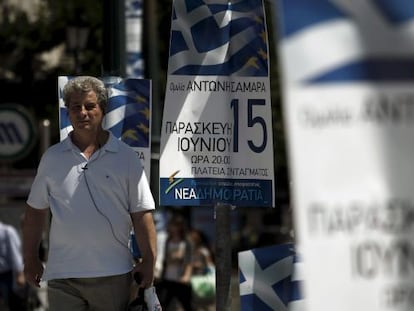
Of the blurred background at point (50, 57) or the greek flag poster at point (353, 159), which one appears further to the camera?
the blurred background at point (50, 57)

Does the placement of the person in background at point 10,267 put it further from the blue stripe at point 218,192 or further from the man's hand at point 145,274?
the man's hand at point 145,274

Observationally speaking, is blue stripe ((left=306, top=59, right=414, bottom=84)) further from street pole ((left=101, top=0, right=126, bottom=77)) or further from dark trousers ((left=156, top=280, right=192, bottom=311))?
dark trousers ((left=156, top=280, right=192, bottom=311))

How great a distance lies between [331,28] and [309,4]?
3.6 inches

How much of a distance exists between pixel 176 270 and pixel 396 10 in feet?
39.3

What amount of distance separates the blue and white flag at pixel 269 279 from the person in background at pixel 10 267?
7656mm

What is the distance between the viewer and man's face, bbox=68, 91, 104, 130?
6.71 m

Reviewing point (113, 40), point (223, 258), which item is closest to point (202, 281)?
point (113, 40)

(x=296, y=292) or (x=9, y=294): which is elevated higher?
(x=296, y=292)

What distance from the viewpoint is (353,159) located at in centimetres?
346

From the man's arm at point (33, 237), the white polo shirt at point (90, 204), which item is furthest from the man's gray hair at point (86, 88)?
the man's arm at point (33, 237)

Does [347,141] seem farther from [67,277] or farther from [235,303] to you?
[235,303]

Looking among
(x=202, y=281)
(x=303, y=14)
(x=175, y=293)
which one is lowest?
(x=175, y=293)

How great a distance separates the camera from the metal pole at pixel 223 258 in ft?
23.5

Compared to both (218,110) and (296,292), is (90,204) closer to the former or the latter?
(218,110)
